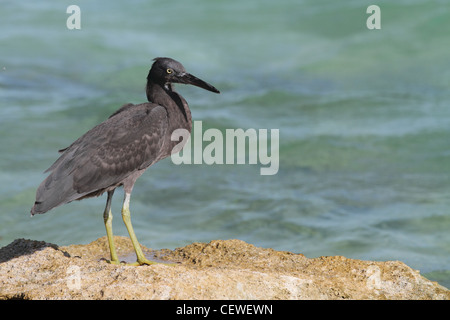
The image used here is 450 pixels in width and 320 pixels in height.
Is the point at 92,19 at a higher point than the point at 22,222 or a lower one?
higher

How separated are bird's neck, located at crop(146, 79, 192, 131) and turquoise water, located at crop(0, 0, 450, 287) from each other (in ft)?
14.5

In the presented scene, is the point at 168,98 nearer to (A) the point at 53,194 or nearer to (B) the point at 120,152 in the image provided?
(B) the point at 120,152

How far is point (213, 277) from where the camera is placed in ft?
18.5

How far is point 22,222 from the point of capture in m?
12.3

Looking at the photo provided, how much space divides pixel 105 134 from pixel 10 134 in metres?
9.47

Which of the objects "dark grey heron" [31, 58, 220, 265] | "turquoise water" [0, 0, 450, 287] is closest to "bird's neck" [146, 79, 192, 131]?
"dark grey heron" [31, 58, 220, 265]

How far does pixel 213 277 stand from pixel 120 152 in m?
1.78

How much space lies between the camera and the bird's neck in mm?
7328

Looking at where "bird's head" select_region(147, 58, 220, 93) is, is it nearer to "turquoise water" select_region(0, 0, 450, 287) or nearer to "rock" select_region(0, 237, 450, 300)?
"rock" select_region(0, 237, 450, 300)

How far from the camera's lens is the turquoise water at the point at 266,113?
1223cm


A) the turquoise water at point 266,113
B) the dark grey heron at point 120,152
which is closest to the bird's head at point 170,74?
the dark grey heron at point 120,152

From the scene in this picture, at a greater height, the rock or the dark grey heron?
the dark grey heron

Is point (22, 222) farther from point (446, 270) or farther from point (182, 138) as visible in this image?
point (446, 270)
